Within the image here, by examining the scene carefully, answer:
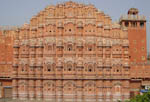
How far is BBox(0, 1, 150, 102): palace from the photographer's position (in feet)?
131

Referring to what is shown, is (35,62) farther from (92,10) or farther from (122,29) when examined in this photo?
(122,29)

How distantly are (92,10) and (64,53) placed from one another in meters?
10.2

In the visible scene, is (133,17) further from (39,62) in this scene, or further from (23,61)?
(23,61)

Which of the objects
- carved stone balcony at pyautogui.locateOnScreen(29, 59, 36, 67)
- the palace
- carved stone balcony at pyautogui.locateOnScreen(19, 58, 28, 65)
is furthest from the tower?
carved stone balcony at pyautogui.locateOnScreen(19, 58, 28, 65)

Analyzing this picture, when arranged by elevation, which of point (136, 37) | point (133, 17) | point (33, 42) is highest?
point (133, 17)

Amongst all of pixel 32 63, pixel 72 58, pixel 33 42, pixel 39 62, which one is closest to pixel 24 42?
pixel 33 42

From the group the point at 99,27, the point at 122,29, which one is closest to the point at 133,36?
the point at 122,29

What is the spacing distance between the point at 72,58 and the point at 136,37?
17713mm

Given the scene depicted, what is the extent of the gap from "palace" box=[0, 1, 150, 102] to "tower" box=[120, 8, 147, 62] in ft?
24.4

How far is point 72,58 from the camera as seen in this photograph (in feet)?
133

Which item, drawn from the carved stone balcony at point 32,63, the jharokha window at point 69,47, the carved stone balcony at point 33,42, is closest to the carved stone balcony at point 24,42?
the carved stone balcony at point 33,42

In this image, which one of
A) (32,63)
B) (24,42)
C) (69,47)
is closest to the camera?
(69,47)

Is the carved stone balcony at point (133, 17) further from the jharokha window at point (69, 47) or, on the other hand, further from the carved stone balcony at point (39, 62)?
the carved stone balcony at point (39, 62)

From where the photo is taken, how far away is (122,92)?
40.4 m
